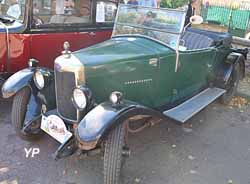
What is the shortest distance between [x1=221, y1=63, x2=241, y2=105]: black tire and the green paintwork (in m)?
1.09

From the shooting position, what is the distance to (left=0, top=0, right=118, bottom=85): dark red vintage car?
4230 mm

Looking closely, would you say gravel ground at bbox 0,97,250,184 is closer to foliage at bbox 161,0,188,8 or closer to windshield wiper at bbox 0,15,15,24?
windshield wiper at bbox 0,15,15,24

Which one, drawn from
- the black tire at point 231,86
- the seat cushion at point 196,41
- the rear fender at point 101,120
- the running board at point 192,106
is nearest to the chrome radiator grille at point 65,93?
the rear fender at point 101,120

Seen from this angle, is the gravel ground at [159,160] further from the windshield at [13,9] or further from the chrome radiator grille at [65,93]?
the windshield at [13,9]

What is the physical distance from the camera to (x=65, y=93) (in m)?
3.02

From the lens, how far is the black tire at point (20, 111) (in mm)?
3363

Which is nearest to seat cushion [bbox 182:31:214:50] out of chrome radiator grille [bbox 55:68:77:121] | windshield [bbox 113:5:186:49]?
windshield [bbox 113:5:186:49]

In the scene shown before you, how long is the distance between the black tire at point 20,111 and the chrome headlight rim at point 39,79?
0.14 m

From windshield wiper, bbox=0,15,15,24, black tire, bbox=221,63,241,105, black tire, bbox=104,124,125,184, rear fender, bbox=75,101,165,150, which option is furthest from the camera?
black tire, bbox=221,63,241,105

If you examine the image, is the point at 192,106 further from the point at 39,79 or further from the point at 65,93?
the point at 39,79

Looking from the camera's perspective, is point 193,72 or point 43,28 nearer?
point 193,72

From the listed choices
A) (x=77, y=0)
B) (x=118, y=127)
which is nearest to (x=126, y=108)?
(x=118, y=127)

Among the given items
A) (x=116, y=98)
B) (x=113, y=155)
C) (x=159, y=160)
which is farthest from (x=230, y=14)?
(x=113, y=155)

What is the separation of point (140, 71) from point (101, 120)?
0.98 meters
